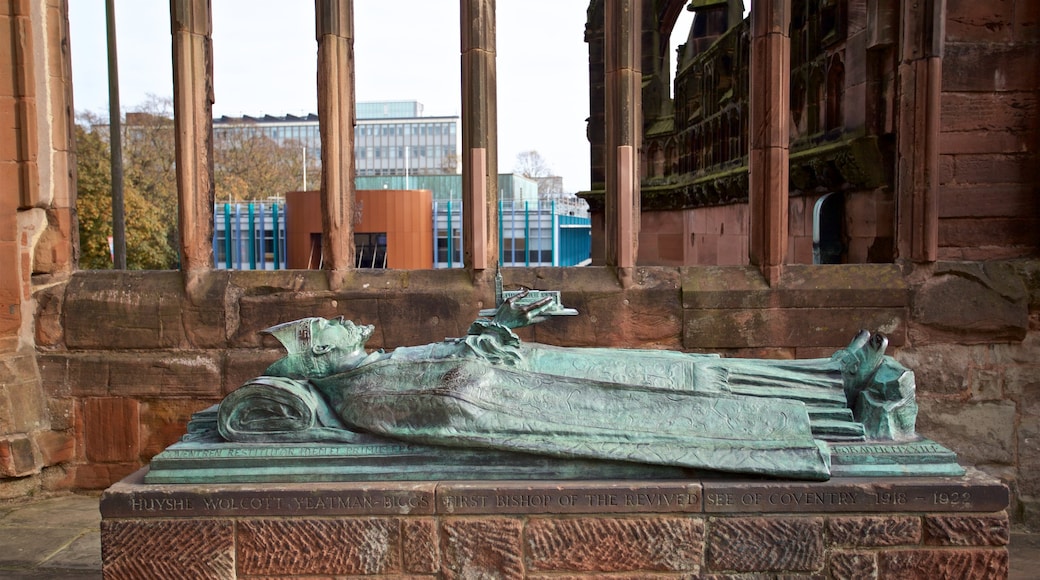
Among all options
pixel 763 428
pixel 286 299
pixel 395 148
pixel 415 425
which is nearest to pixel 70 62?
pixel 286 299

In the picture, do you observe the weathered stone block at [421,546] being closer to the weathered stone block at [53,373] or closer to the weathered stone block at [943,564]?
the weathered stone block at [943,564]

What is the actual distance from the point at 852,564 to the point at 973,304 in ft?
10.8

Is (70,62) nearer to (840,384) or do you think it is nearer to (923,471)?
(840,384)

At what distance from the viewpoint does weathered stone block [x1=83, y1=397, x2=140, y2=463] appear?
6.24 m

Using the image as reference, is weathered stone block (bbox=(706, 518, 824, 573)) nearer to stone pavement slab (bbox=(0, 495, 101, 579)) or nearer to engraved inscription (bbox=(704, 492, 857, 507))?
engraved inscription (bbox=(704, 492, 857, 507))

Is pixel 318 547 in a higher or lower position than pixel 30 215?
lower

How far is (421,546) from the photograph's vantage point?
11.1 feet

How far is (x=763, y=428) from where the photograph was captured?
11.2ft

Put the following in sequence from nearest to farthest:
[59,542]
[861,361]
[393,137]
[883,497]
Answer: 1. [883,497]
2. [861,361]
3. [59,542]
4. [393,137]

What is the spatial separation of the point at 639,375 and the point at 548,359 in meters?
0.38

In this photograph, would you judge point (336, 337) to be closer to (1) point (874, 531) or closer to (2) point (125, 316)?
(1) point (874, 531)

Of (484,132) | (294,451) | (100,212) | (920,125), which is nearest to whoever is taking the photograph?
(294,451)

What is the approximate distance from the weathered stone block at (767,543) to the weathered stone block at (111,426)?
440 cm

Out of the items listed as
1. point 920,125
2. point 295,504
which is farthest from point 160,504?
point 920,125
